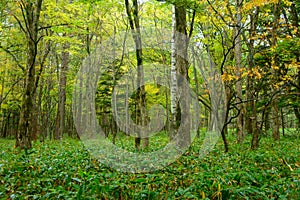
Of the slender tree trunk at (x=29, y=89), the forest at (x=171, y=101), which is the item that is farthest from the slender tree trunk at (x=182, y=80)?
the slender tree trunk at (x=29, y=89)

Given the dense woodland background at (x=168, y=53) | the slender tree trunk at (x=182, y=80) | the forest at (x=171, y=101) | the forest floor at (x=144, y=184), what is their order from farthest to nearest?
1. the slender tree trunk at (x=182, y=80)
2. the dense woodland background at (x=168, y=53)
3. the forest at (x=171, y=101)
4. the forest floor at (x=144, y=184)

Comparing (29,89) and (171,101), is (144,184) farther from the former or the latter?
(29,89)

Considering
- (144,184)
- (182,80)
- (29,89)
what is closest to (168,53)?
(182,80)

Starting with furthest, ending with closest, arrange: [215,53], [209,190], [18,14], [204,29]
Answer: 1. [215,53]
2. [204,29]
3. [18,14]
4. [209,190]

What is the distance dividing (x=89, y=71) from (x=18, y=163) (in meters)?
14.3

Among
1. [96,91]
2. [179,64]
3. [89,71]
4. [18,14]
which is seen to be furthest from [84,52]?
[179,64]

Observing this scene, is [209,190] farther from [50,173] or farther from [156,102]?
[156,102]

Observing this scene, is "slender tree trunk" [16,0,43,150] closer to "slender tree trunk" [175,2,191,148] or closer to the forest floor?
the forest floor

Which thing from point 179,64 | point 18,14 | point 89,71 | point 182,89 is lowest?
point 182,89

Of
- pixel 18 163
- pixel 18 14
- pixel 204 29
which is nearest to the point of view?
pixel 18 163

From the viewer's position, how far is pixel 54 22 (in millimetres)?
12922

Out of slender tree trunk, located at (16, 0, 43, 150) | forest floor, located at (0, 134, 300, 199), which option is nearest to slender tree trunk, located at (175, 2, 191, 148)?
forest floor, located at (0, 134, 300, 199)

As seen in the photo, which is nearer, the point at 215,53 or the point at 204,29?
the point at 204,29

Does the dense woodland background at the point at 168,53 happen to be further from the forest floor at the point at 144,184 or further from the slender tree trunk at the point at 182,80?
the forest floor at the point at 144,184
